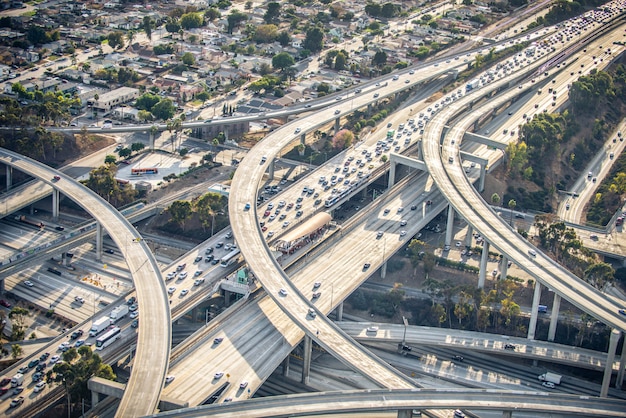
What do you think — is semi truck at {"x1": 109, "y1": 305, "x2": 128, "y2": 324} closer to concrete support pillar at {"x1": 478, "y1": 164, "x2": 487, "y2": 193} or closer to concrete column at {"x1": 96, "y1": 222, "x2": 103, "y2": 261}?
concrete column at {"x1": 96, "y1": 222, "x2": 103, "y2": 261}

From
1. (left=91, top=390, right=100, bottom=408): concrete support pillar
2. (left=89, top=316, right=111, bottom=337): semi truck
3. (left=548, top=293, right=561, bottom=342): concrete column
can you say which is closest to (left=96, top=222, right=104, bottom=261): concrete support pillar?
(left=89, top=316, right=111, bottom=337): semi truck

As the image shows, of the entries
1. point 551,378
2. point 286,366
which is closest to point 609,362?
point 551,378

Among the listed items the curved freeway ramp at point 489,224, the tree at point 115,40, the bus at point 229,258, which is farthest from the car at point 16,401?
the tree at point 115,40

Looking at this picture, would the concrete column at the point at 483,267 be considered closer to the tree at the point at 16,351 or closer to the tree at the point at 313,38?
the tree at the point at 16,351

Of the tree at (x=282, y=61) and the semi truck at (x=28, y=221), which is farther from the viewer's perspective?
the tree at (x=282, y=61)

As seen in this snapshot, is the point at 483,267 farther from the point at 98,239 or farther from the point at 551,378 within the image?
the point at 98,239
